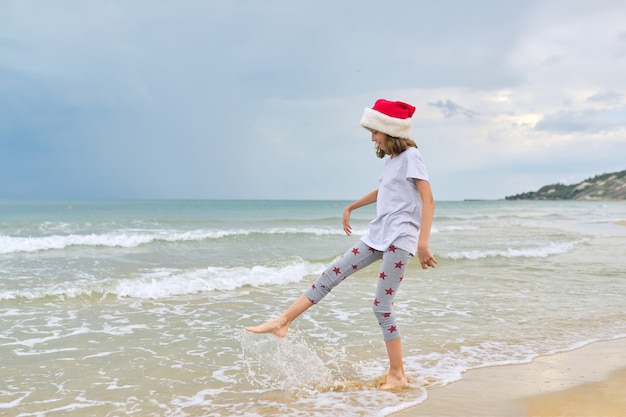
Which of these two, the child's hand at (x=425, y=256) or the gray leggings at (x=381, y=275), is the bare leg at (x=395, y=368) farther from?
the child's hand at (x=425, y=256)

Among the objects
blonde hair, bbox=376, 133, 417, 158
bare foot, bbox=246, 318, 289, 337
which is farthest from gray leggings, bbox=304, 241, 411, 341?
blonde hair, bbox=376, 133, 417, 158

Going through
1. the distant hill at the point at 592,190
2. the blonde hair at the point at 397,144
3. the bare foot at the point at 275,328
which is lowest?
the bare foot at the point at 275,328

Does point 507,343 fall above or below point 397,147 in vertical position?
below

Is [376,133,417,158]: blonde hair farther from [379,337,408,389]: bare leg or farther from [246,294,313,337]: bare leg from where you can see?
[379,337,408,389]: bare leg

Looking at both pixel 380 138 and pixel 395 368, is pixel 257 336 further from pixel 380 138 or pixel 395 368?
pixel 380 138

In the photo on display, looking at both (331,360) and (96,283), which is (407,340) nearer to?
(331,360)

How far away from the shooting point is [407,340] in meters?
5.89

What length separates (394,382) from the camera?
4.28 m

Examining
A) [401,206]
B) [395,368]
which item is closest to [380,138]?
[401,206]

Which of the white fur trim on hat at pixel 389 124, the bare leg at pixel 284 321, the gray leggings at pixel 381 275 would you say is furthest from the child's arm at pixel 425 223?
the bare leg at pixel 284 321

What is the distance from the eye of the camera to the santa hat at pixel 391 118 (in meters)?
4.09

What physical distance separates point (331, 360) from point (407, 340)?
114 centimetres

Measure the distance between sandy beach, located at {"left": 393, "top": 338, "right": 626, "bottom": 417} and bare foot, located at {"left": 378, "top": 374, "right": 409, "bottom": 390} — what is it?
0.70 feet

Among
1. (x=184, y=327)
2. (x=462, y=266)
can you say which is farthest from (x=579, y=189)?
(x=184, y=327)
